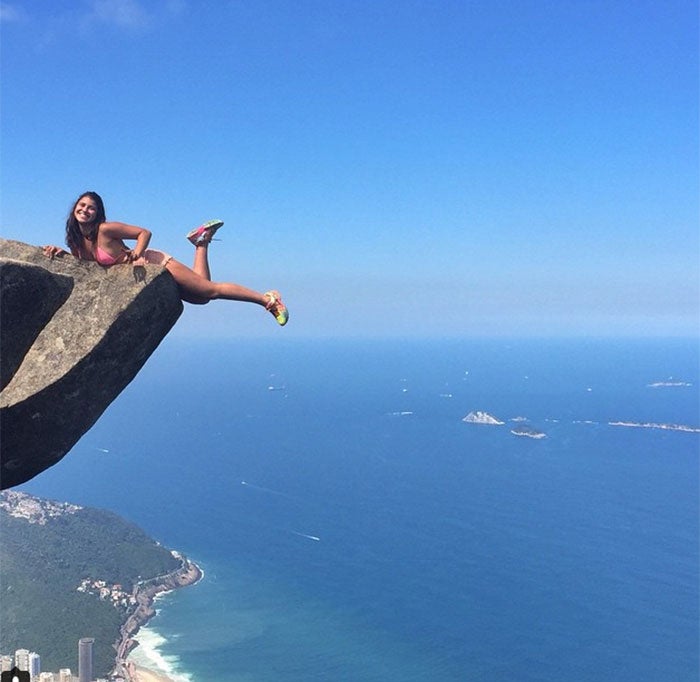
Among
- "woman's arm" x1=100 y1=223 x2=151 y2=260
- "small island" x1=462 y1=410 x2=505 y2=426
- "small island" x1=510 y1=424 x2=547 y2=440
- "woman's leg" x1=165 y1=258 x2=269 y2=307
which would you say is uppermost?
"woman's arm" x1=100 y1=223 x2=151 y2=260

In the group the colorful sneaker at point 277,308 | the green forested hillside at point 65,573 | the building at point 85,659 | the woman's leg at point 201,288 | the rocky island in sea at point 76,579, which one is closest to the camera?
the woman's leg at point 201,288

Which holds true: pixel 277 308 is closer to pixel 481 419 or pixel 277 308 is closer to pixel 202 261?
pixel 202 261

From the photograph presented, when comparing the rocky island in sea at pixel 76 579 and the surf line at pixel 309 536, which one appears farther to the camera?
the surf line at pixel 309 536

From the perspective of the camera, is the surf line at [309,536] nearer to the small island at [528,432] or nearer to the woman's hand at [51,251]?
the small island at [528,432]

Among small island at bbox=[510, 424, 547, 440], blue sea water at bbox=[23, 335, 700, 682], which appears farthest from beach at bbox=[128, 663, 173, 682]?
small island at bbox=[510, 424, 547, 440]

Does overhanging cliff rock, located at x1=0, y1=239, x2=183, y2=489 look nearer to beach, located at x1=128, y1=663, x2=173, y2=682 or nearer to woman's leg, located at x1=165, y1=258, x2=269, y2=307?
woman's leg, located at x1=165, y1=258, x2=269, y2=307

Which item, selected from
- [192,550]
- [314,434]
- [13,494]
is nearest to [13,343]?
[192,550]

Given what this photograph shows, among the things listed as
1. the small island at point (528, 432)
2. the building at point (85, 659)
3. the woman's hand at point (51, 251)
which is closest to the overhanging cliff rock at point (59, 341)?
the woman's hand at point (51, 251)
